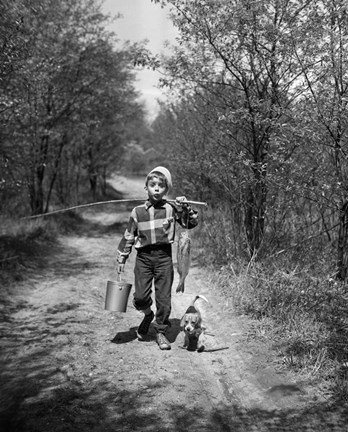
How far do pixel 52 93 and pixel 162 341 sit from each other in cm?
935

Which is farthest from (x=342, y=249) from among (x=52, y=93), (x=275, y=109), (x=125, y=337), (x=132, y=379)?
(x=52, y=93)

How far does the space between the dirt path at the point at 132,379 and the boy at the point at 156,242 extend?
0.48 meters

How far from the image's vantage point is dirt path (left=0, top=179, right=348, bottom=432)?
3.22m

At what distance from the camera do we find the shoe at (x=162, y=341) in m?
4.55

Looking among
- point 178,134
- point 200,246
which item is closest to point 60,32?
point 178,134

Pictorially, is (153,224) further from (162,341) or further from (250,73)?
(250,73)

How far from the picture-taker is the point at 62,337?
15.8ft

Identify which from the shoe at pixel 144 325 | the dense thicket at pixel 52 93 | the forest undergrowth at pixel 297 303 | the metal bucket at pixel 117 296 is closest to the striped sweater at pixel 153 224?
the metal bucket at pixel 117 296

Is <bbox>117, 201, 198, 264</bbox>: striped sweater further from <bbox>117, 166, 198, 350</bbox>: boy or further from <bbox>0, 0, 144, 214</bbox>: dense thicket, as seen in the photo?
<bbox>0, 0, 144, 214</bbox>: dense thicket

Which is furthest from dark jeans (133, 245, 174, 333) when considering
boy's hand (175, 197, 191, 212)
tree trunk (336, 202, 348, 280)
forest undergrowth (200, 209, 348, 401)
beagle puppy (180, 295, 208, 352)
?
tree trunk (336, 202, 348, 280)

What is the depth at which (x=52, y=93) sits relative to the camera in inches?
468

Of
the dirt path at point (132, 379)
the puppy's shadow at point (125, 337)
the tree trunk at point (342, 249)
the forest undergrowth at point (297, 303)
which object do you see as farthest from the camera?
the tree trunk at point (342, 249)

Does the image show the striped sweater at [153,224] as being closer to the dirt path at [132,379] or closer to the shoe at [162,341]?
the shoe at [162,341]

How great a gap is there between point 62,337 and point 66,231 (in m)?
8.31
